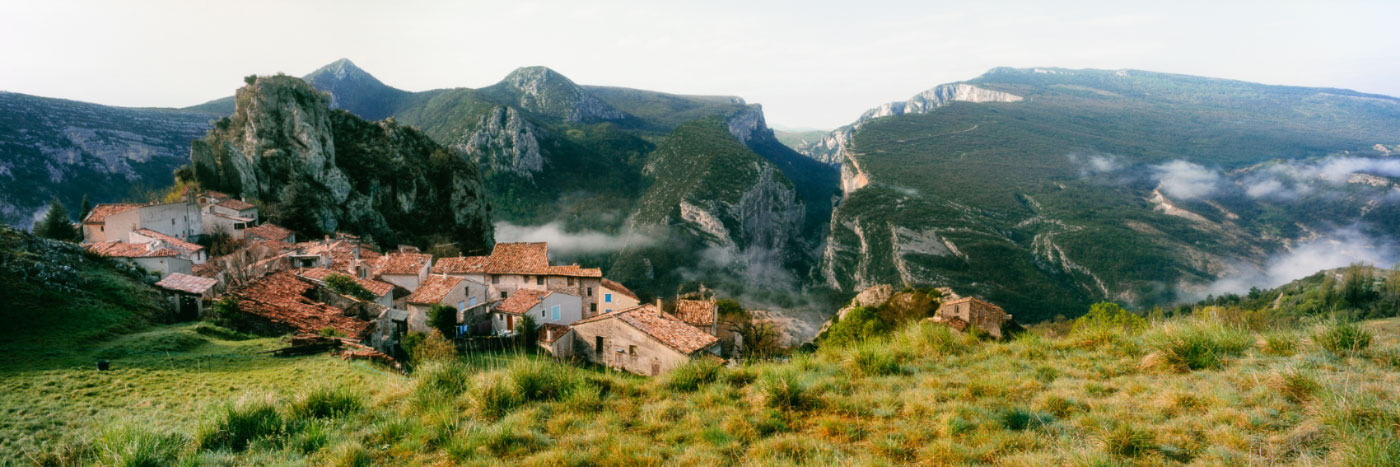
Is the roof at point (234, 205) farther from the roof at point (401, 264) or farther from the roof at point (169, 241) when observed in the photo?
the roof at point (401, 264)

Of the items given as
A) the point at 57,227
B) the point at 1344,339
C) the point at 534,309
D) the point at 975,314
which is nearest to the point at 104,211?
the point at 57,227

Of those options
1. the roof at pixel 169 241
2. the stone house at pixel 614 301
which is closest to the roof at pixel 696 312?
the stone house at pixel 614 301

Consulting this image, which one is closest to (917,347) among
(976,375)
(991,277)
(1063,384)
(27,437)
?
(976,375)

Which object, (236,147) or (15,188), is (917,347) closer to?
(236,147)

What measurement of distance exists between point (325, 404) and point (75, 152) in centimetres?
11779

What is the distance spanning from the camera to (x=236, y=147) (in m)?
49.3

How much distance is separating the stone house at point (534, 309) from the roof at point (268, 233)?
2031cm

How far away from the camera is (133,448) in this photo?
4.49 meters

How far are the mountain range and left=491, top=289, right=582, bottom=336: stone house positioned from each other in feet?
150

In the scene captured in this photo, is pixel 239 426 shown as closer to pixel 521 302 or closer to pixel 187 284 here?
pixel 187 284

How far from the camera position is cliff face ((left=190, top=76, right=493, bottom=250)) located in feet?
161

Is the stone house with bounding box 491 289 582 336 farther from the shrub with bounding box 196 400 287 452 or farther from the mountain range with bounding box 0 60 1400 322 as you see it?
the mountain range with bounding box 0 60 1400 322

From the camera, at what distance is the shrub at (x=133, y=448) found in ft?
14.5

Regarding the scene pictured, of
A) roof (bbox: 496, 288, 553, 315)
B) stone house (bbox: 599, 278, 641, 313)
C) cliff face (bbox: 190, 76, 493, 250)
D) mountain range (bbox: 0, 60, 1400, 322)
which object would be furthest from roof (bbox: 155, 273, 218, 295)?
mountain range (bbox: 0, 60, 1400, 322)
